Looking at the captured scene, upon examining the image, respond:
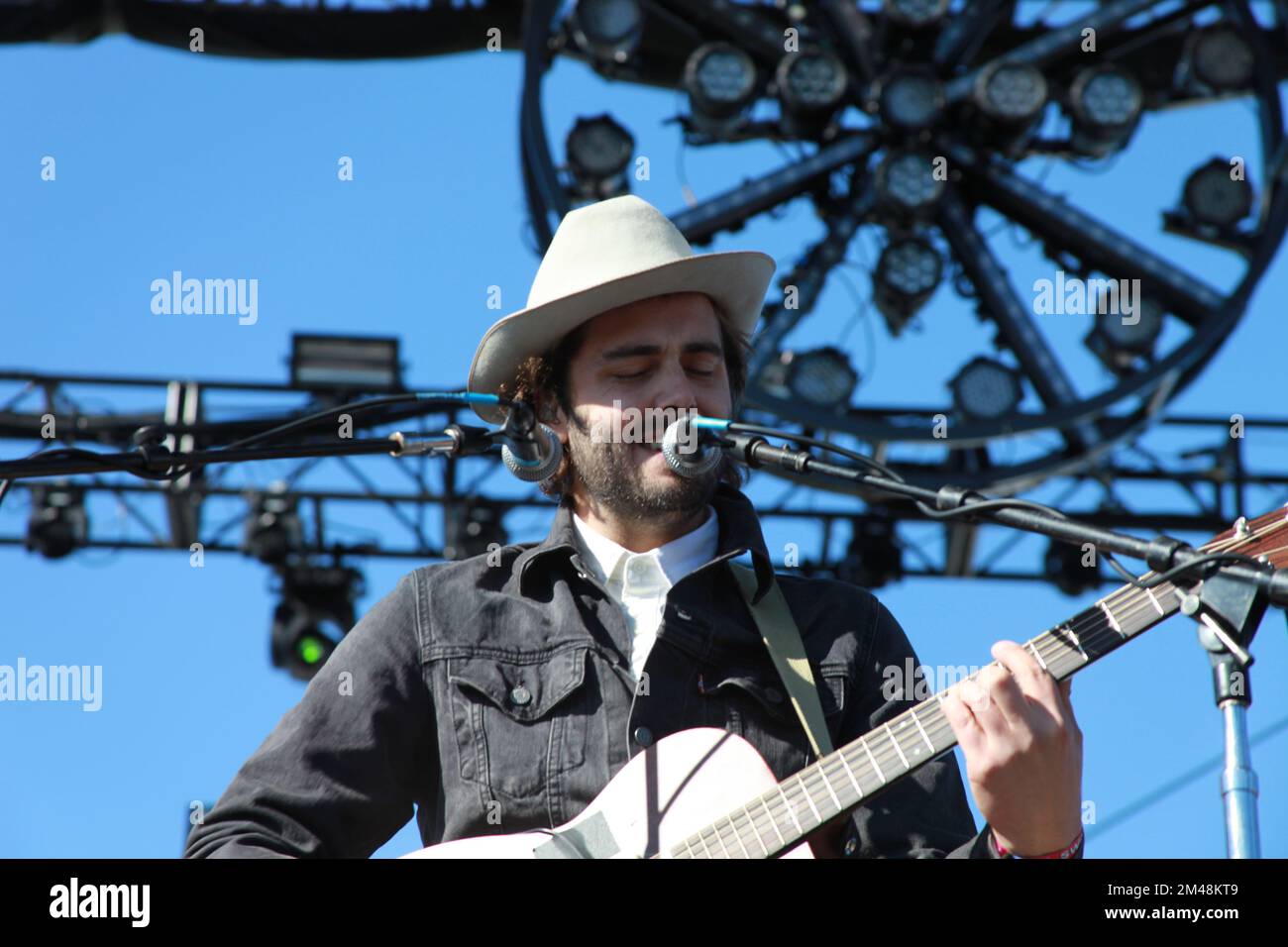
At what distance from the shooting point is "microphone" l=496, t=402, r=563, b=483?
305cm

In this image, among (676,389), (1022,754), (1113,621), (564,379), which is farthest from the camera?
(564,379)

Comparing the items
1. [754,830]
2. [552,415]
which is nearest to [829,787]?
[754,830]

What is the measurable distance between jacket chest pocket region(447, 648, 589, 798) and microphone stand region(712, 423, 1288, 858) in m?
0.99

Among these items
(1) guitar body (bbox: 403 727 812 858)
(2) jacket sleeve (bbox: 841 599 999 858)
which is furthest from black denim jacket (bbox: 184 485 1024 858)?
(1) guitar body (bbox: 403 727 812 858)

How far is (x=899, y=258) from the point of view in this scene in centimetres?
941

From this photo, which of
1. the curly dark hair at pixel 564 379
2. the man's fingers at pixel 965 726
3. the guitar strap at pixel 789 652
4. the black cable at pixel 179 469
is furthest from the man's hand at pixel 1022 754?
the curly dark hair at pixel 564 379

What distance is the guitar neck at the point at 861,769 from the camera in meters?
2.87

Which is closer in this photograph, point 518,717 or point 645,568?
point 518,717

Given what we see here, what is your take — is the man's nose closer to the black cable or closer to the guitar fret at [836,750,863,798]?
the black cable

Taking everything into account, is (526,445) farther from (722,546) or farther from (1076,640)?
(1076,640)

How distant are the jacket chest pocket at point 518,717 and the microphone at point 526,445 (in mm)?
464

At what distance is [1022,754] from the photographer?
108 inches

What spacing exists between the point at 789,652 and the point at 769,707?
4.9 inches
